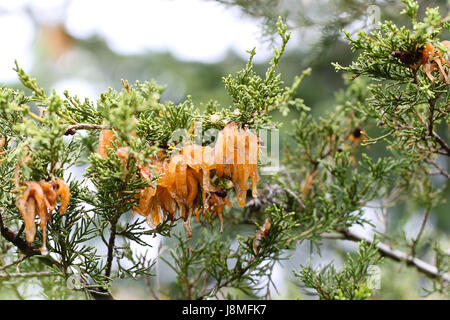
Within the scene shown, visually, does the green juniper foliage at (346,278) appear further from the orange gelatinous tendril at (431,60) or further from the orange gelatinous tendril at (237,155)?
the orange gelatinous tendril at (431,60)

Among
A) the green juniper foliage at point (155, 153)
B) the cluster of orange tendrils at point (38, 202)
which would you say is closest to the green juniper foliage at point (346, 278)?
the green juniper foliage at point (155, 153)

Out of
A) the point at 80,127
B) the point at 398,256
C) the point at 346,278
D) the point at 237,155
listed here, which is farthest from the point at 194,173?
the point at 398,256

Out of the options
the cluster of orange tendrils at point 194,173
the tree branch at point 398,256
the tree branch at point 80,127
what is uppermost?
the tree branch at point 80,127

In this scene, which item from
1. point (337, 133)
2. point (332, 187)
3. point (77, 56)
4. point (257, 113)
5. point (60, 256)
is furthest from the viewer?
point (77, 56)
